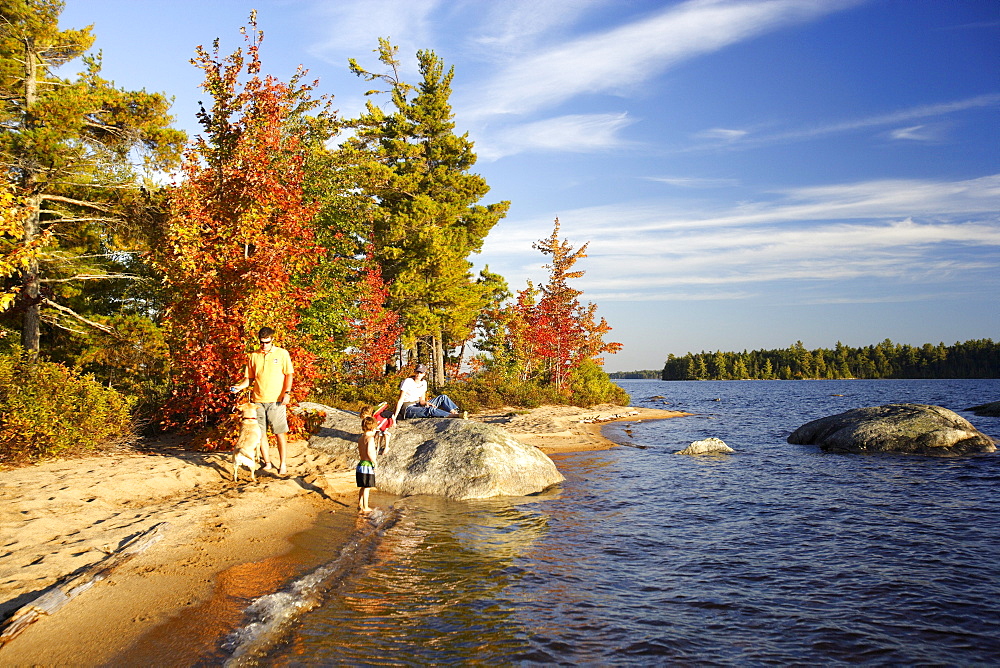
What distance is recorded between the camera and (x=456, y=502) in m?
10.7

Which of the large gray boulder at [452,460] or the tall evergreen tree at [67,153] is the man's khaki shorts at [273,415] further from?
the tall evergreen tree at [67,153]

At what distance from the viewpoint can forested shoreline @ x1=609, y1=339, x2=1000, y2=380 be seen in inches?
4993

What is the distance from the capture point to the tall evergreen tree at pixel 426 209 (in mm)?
25641

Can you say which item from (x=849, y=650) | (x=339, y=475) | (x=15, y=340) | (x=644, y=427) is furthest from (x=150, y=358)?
(x=644, y=427)

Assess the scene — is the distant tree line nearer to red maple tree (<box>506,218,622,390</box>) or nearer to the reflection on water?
red maple tree (<box>506,218,622,390</box>)

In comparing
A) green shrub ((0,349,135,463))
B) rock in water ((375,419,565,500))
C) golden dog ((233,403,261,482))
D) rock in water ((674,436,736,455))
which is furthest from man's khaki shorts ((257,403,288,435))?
rock in water ((674,436,736,455))

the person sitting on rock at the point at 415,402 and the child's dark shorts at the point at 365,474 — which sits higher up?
the person sitting on rock at the point at 415,402

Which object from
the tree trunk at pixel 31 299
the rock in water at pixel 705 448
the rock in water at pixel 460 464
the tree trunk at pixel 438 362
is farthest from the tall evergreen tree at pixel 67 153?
the rock in water at pixel 705 448

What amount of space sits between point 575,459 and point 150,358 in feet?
40.3

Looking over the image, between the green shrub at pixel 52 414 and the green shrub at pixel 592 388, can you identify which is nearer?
the green shrub at pixel 52 414

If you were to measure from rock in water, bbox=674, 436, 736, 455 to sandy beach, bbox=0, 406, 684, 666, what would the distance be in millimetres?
10248

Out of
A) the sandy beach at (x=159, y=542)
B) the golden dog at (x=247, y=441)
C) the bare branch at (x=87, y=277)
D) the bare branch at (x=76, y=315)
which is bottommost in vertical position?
the sandy beach at (x=159, y=542)

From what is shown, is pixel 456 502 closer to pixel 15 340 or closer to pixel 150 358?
pixel 150 358

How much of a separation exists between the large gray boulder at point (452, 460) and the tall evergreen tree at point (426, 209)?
1348 cm
